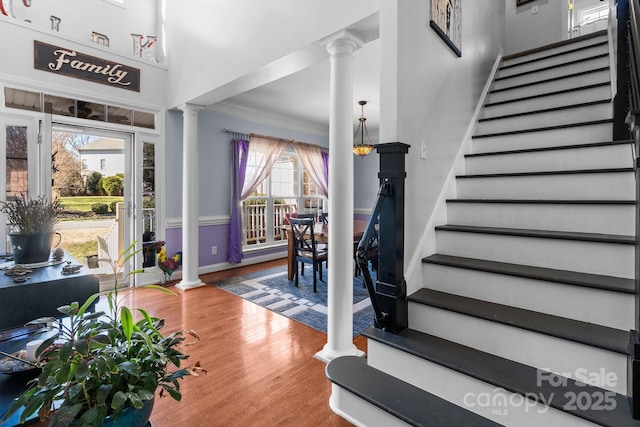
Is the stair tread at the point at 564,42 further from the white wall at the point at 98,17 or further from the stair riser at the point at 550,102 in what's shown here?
A: the white wall at the point at 98,17

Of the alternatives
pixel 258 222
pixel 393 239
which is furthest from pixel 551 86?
pixel 258 222

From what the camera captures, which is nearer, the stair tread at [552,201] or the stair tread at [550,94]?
the stair tread at [552,201]

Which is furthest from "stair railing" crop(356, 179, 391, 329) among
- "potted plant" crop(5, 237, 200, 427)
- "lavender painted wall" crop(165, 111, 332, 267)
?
"lavender painted wall" crop(165, 111, 332, 267)

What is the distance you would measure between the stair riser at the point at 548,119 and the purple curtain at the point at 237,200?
11.8ft

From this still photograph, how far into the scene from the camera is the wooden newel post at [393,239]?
60.7 inches

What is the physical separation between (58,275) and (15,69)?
251 cm

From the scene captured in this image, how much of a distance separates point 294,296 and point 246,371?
5.03ft

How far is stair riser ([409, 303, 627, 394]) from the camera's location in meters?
1.11

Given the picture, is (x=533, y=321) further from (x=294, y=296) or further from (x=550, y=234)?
(x=294, y=296)

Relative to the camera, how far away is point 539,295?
1.41 metres

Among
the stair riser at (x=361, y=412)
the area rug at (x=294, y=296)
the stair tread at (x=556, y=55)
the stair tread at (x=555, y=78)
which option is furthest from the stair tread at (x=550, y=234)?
the stair tread at (x=556, y=55)

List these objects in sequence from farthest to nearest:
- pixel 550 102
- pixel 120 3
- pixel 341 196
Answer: pixel 120 3, pixel 550 102, pixel 341 196

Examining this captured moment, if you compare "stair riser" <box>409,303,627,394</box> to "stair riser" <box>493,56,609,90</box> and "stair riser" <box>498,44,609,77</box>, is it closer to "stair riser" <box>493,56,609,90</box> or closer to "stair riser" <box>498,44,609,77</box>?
"stair riser" <box>493,56,609,90</box>

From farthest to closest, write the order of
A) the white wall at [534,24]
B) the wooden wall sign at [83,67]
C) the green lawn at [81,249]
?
the white wall at [534,24] < the green lawn at [81,249] < the wooden wall sign at [83,67]
